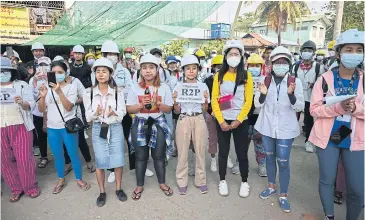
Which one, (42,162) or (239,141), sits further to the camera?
(42,162)

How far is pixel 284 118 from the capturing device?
329 centimetres

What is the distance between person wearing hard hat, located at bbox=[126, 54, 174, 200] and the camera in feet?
11.4

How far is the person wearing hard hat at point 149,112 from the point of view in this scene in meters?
3.46

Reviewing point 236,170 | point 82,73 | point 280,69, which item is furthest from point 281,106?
point 82,73

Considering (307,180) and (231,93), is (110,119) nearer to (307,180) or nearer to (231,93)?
(231,93)

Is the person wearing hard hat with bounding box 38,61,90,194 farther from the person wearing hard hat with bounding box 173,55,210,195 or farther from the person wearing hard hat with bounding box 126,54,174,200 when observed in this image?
the person wearing hard hat with bounding box 173,55,210,195

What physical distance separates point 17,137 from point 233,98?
2.90 meters

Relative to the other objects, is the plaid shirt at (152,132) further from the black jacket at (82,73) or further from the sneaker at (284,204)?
the black jacket at (82,73)

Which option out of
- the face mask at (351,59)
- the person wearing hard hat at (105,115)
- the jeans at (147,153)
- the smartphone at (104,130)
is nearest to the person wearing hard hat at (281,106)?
the face mask at (351,59)

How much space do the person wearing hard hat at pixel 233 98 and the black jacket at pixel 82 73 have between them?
3018 mm

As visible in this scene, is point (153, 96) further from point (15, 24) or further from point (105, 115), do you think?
point (15, 24)

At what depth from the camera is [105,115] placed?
3.42m

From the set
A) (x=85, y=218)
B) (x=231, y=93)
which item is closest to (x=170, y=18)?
(x=231, y=93)

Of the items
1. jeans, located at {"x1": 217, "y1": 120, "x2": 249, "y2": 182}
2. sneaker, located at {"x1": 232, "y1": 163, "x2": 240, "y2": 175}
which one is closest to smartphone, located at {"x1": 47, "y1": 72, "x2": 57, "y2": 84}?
jeans, located at {"x1": 217, "y1": 120, "x2": 249, "y2": 182}
